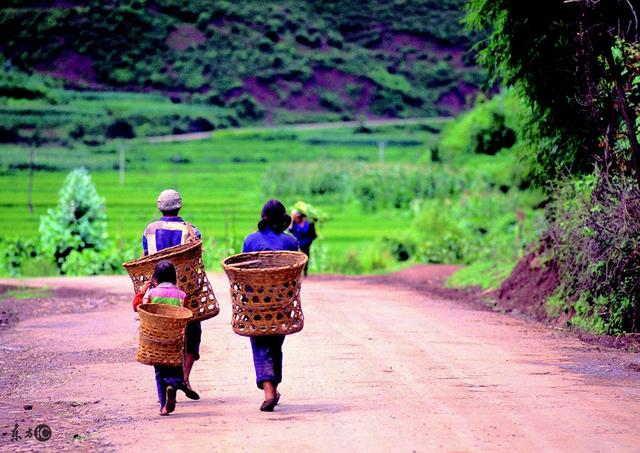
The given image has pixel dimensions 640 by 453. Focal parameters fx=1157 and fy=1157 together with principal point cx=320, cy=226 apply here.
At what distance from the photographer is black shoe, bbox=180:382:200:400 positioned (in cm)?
1005

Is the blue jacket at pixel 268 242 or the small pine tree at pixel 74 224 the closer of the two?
the blue jacket at pixel 268 242

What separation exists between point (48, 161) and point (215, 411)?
6714 centimetres

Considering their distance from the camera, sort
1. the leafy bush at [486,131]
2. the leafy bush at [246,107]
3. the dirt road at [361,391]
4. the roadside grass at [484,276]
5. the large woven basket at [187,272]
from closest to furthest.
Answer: the dirt road at [361,391] → the large woven basket at [187,272] → the roadside grass at [484,276] → the leafy bush at [486,131] → the leafy bush at [246,107]

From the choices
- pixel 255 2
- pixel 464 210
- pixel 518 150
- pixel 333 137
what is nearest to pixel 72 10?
pixel 255 2

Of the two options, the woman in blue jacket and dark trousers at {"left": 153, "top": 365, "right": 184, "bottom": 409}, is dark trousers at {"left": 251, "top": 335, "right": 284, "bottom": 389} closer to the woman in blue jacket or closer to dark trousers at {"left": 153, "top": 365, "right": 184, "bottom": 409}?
the woman in blue jacket

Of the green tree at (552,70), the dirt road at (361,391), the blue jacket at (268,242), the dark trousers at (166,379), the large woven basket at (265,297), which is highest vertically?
the green tree at (552,70)

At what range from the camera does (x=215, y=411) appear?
990 centimetres

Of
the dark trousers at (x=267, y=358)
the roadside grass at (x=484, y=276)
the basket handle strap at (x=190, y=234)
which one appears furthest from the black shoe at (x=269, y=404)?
the roadside grass at (x=484, y=276)

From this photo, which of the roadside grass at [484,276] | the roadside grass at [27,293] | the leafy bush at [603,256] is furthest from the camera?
the roadside grass at [484,276]

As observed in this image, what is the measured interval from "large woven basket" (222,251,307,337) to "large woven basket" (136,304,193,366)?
1.53 feet

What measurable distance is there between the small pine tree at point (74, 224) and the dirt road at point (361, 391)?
18.3m

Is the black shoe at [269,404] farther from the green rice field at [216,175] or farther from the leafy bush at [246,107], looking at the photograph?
the leafy bush at [246,107]

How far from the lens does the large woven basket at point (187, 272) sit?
10031 millimetres

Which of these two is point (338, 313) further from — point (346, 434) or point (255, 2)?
point (255, 2)
